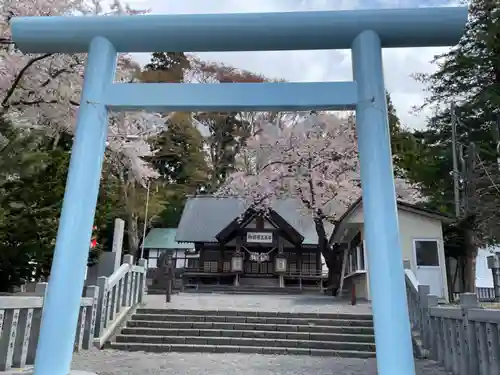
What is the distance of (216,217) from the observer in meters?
23.0

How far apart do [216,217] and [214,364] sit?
1734 centimetres

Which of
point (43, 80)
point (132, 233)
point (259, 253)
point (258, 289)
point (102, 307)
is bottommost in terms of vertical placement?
point (102, 307)

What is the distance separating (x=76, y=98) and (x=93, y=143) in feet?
17.3

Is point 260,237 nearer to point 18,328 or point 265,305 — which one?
point 265,305

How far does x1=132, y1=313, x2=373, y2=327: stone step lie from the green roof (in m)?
15.6

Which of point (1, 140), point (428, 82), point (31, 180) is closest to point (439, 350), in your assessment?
point (1, 140)

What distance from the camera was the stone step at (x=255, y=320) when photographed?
823 cm

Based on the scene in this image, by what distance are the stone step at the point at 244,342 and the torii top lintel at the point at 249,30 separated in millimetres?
5945

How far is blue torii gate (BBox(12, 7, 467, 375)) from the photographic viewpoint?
86.0 inches

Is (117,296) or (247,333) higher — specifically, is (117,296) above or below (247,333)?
above

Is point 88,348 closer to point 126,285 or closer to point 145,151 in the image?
point 126,285

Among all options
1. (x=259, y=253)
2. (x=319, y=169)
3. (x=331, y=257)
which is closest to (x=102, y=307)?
(x=331, y=257)

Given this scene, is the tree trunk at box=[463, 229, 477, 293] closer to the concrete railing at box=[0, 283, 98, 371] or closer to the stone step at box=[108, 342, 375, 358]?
the stone step at box=[108, 342, 375, 358]

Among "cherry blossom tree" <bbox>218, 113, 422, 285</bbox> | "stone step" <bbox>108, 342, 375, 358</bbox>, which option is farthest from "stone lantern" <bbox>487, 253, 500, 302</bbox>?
"stone step" <bbox>108, 342, 375, 358</bbox>
